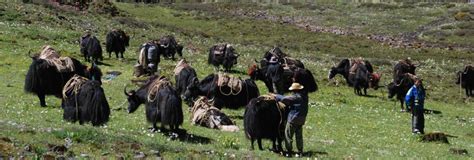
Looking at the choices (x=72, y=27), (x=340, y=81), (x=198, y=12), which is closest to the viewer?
(x=340, y=81)

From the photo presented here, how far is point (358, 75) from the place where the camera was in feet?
104

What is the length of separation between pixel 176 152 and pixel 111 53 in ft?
79.5

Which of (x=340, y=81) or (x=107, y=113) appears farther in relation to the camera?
(x=340, y=81)

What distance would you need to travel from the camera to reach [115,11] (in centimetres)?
6769

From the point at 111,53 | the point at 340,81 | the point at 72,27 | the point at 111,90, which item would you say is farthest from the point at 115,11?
the point at 111,90

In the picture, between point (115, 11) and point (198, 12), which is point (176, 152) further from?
point (198, 12)

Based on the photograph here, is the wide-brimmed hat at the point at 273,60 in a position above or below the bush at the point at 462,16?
above

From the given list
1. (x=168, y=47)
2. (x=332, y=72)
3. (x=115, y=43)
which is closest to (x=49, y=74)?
(x=115, y=43)

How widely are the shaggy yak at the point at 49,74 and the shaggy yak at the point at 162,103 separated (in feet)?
13.2

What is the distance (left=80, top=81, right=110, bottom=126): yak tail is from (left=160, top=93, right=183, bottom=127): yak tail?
61.8 inches

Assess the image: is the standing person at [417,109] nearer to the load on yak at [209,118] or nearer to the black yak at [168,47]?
the load on yak at [209,118]

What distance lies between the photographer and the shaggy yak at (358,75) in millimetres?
31672

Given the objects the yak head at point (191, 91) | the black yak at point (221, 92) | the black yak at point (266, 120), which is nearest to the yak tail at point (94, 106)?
the black yak at point (266, 120)

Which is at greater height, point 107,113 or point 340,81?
point 107,113
